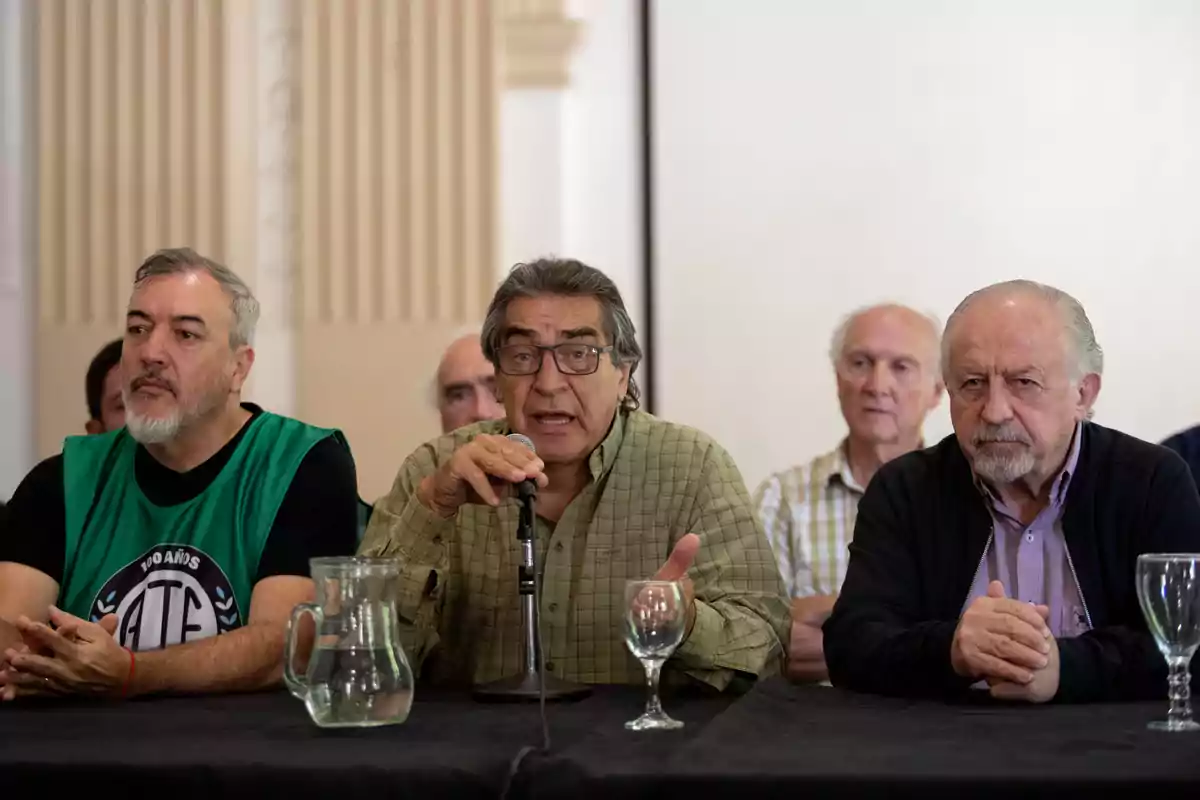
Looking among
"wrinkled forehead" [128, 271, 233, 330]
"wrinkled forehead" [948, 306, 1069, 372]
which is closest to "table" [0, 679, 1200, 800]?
"wrinkled forehead" [948, 306, 1069, 372]

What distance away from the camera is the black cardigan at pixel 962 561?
1962 mm

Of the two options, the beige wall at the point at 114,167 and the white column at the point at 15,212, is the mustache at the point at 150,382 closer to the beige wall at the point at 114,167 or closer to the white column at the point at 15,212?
the beige wall at the point at 114,167

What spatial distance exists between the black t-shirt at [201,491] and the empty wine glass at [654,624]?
2.64 ft

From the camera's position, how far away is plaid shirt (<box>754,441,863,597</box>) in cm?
358

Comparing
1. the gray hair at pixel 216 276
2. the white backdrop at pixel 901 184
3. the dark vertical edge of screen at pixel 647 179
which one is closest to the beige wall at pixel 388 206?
the dark vertical edge of screen at pixel 647 179

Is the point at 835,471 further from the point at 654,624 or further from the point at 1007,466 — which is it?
the point at 654,624

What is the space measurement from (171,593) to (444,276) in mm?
2130

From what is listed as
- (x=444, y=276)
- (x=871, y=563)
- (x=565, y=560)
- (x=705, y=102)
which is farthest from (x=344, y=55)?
(x=871, y=563)

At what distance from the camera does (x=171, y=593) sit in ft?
7.79

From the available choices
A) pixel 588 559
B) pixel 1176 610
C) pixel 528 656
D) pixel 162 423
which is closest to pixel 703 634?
pixel 528 656

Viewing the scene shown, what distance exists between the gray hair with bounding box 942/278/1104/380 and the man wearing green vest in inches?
42.1

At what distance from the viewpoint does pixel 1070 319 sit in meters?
2.25

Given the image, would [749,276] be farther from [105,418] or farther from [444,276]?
[105,418]

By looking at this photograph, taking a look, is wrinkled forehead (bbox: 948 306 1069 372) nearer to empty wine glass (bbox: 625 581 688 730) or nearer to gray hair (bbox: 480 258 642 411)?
gray hair (bbox: 480 258 642 411)
